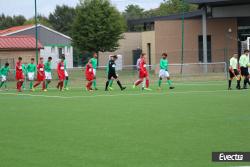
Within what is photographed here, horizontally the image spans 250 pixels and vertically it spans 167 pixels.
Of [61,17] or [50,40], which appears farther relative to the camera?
[61,17]

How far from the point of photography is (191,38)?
5412cm

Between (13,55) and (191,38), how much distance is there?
1504 cm

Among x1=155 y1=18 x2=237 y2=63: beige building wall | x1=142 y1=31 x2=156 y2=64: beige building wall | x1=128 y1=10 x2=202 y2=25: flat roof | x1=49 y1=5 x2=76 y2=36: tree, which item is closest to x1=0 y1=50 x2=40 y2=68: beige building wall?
x1=155 y1=18 x2=237 y2=63: beige building wall

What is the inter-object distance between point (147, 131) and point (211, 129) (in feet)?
4.56

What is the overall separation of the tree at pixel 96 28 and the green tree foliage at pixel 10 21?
2054 inches

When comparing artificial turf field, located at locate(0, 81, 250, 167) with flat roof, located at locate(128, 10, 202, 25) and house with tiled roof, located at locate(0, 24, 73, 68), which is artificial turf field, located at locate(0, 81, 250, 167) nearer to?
flat roof, located at locate(128, 10, 202, 25)

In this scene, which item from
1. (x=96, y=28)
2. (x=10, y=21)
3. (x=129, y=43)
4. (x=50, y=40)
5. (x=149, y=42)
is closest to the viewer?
(x=149, y=42)

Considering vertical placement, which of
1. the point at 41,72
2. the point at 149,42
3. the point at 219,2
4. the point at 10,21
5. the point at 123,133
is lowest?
the point at 123,133

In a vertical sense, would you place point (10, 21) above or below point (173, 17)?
above

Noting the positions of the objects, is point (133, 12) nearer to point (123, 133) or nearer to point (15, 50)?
point (15, 50)

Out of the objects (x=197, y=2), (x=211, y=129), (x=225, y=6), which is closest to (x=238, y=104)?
(x=211, y=129)

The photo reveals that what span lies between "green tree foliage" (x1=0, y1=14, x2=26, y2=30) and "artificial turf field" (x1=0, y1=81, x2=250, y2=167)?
325 ft

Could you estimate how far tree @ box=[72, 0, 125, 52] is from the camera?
67.2 m

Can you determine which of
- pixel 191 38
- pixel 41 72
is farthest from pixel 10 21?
pixel 41 72
